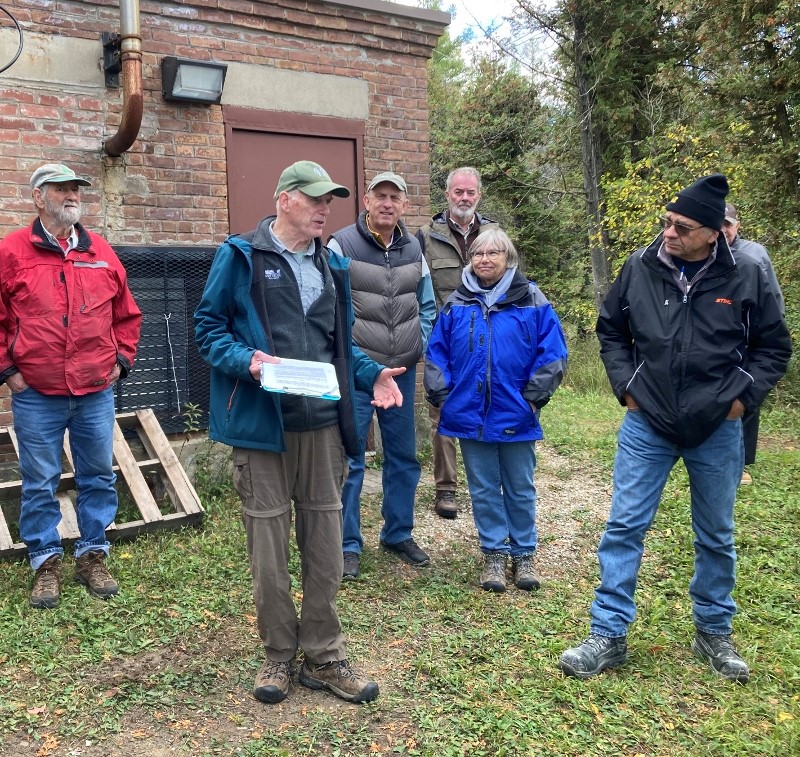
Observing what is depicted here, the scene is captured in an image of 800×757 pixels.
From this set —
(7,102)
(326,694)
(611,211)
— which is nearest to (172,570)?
(326,694)

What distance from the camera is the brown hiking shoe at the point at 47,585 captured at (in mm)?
4328

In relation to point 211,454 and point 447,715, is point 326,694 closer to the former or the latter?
point 447,715

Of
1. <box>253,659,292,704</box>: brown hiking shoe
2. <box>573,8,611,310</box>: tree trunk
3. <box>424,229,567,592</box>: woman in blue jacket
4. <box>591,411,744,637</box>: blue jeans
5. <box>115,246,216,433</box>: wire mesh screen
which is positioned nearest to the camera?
<box>253,659,292,704</box>: brown hiking shoe

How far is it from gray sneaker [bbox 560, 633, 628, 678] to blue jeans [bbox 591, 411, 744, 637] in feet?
0.16

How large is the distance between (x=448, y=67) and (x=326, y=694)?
112 ft

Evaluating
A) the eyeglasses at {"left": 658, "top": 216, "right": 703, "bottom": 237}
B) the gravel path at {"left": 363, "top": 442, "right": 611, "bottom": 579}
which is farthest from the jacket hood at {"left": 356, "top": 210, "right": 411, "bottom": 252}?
the gravel path at {"left": 363, "top": 442, "right": 611, "bottom": 579}

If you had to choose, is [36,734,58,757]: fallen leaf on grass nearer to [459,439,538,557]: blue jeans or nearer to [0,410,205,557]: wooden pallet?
[0,410,205,557]: wooden pallet

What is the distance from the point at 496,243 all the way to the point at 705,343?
4.74 feet

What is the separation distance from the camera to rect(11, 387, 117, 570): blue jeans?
4465mm

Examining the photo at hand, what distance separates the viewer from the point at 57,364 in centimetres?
441

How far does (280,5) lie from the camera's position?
6738 millimetres

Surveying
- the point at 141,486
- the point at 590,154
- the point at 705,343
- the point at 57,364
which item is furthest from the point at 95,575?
the point at 590,154

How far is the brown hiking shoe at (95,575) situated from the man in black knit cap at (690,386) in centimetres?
251

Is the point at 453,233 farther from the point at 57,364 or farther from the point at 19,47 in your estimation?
the point at 19,47
